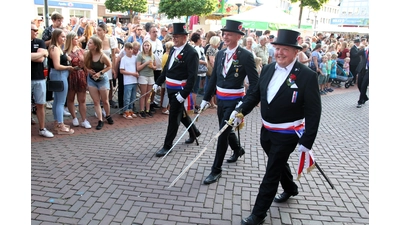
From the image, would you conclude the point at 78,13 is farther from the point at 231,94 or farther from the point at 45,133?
the point at 231,94

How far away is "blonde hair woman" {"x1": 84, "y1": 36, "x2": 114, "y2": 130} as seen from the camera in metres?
7.08

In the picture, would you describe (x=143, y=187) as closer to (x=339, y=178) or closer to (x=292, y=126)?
(x=292, y=126)

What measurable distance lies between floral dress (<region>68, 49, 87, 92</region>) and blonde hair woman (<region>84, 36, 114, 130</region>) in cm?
14

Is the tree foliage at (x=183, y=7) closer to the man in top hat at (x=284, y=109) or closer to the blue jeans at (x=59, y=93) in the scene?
the blue jeans at (x=59, y=93)

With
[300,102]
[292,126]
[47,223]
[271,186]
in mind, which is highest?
[300,102]

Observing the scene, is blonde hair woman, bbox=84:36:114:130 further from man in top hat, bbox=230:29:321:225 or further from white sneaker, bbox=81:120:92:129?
man in top hat, bbox=230:29:321:225

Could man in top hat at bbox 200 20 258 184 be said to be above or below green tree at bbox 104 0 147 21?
below

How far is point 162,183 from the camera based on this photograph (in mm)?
4832

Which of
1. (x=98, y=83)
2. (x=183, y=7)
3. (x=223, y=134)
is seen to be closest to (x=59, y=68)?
(x=98, y=83)

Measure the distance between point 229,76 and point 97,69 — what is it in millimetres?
3434

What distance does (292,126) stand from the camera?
3678 millimetres

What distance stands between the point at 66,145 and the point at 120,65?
2.63 metres

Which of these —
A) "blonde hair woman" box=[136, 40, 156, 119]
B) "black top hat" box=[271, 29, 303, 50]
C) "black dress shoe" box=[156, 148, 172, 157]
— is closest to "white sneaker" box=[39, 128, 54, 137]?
"black dress shoe" box=[156, 148, 172, 157]

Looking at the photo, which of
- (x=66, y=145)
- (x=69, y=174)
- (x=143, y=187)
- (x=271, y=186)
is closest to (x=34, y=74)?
(x=66, y=145)
